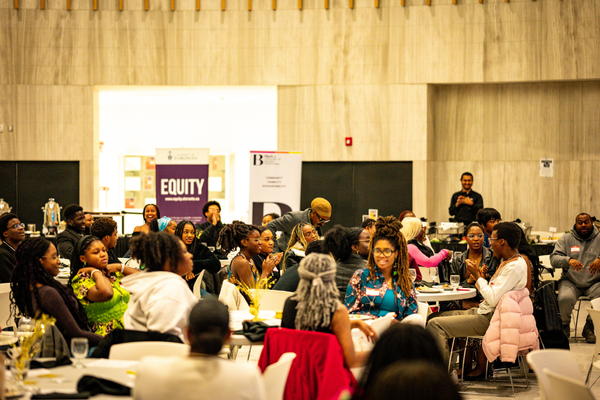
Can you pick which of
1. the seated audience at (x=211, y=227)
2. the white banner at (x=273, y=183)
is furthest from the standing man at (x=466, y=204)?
the seated audience at (x=211, y=227)

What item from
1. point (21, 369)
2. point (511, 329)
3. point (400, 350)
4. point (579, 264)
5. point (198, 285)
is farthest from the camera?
point (579, 264)

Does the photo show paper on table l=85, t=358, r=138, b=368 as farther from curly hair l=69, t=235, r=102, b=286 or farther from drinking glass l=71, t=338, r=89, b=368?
curly hair l=69, t=235, r=102, b=286

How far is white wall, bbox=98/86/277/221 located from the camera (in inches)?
590

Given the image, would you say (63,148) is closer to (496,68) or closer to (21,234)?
(21,234)

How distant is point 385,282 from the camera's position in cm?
448

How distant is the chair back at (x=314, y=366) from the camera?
10.3ft

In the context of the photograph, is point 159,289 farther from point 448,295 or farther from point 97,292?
point 448,295

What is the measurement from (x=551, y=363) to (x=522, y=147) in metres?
9.38

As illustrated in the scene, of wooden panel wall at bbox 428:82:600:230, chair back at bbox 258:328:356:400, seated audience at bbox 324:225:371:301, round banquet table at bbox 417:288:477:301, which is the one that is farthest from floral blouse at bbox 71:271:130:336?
wooden panel wall at bbox 428:82:600:230

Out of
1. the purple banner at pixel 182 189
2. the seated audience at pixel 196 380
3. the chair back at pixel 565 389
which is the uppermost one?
the purple banner at pixel 182 189

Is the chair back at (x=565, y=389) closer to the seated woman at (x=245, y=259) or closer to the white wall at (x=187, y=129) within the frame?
the seated woman at (x=245, y=259)

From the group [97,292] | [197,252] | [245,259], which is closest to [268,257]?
[245,259]

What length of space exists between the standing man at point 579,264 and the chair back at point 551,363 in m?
4.42

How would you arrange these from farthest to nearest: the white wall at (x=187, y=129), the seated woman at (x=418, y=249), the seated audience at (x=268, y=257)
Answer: the white wall at (x=187, y=129)
the seated woman at (x=418, y=249)
the seated audience at (x=268, y=257)
